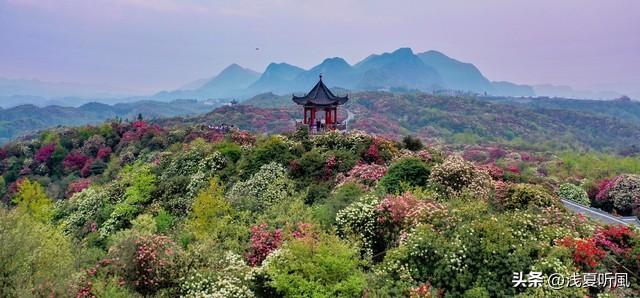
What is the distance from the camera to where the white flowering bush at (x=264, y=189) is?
14312 mm

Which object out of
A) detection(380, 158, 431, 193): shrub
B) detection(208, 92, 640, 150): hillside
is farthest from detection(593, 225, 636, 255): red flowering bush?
detection(208, 92, 640, 150): hillside

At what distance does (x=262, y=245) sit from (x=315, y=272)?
2.87 meters

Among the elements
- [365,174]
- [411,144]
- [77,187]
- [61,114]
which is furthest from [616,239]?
[61,114]

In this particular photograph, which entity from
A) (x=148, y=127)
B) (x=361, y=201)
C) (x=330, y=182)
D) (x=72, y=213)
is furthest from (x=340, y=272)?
(x=148, y=127)

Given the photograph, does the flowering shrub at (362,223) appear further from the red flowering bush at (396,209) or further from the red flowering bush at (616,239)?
the red flowering bush at (616,239)

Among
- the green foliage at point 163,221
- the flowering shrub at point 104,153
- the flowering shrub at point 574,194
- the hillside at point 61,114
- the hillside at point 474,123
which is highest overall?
the flowering shrub at point 574,194

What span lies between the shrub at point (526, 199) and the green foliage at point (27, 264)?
10.2 meters

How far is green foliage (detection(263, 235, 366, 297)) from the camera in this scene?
24.6ft

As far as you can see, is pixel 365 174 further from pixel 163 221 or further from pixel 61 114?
pixel 61 114

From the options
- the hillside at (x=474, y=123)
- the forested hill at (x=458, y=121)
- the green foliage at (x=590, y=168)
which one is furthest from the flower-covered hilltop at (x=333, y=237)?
the hillside at (x=474, y=123)

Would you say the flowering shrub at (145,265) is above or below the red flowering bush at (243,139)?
below

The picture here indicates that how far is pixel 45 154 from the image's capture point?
3253 centimetres

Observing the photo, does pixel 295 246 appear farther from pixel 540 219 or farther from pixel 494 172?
pixel 494 172

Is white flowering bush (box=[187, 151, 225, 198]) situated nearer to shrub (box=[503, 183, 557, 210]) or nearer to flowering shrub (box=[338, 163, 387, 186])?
flowering shrub (box=[338, 163, 387, 186])
